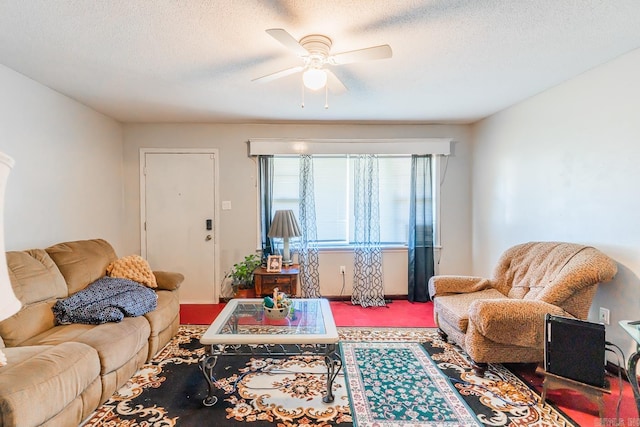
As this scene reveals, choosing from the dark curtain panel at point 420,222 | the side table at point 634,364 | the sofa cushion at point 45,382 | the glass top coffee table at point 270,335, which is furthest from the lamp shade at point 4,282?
the dark curtain panel at point 420,222

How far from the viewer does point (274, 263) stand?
368 centimetres

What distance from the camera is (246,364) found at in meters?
2.51

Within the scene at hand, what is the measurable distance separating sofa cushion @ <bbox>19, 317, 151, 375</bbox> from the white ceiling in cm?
190

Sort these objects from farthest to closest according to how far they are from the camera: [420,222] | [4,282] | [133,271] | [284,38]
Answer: [420,222] < [133,271] < [284,38] < [4,282]

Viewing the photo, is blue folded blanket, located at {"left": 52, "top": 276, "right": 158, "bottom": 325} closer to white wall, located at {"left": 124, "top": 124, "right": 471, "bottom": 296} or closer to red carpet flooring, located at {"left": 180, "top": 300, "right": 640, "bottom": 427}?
red carpet flooring, located at {"left": 180, "top": 300, "right": 640, "bottom": 427}

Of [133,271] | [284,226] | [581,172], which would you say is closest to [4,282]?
[133,271]

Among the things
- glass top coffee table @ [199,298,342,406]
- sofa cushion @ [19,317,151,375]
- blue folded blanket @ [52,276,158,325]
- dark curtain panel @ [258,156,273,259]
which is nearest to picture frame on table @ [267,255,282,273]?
dark curtain panel @ [258,156,273,259]

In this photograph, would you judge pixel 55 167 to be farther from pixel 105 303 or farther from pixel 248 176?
pixel 248 176

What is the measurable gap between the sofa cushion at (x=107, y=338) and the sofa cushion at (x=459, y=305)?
238cm

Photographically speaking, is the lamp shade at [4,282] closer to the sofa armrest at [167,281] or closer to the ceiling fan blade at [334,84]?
the ceiling fan blade at [334,84]

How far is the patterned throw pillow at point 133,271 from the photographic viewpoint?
9.52 feet

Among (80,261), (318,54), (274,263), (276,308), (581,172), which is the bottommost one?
(276,308)

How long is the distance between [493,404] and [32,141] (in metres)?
4.06

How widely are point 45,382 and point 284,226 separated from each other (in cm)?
244
